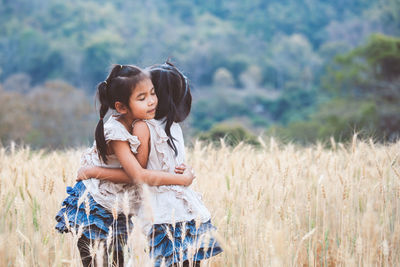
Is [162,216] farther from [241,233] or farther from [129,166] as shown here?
[241,233]

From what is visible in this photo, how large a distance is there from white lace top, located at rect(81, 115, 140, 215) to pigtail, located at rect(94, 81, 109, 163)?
2 centimetres

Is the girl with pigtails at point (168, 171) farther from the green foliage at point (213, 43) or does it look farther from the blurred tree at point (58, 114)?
the green foliage at point (213, 43)

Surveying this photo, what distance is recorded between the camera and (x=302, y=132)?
22.2m

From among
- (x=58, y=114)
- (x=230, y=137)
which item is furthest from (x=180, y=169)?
(x=58, y=114)

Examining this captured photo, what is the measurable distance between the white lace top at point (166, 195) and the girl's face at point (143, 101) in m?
0.04

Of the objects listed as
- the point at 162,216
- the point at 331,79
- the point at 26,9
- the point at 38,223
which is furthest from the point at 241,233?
the point at 26,9

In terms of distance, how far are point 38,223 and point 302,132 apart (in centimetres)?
2079

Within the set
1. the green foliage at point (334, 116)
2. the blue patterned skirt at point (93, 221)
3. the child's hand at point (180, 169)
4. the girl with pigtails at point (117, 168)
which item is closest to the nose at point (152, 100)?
the girl with pigtails at point (117, 168)

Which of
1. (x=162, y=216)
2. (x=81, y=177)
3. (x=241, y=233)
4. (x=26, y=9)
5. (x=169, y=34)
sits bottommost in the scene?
(x=241, y=233)

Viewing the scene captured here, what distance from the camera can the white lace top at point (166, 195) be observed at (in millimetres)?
1779

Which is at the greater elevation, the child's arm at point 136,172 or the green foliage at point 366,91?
the green foliage at point 366,91

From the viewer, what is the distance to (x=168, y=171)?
187 centimetres

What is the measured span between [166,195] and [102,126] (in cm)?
35

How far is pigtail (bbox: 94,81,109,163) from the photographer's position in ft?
5.87
